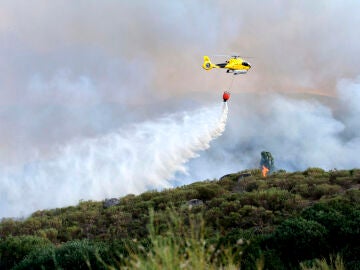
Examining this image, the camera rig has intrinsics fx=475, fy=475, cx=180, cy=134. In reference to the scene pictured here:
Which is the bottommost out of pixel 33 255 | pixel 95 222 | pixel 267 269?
pixel 267 269

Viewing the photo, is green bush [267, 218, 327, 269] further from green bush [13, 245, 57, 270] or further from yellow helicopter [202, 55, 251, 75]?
yellow helicopter [202, 55, 251, 75]

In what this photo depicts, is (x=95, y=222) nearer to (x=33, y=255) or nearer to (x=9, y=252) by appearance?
(x=9, y=252)

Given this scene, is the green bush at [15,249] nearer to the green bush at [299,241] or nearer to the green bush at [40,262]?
the green bush at [40,262]

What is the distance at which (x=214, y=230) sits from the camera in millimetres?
19750

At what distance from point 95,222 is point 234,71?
17292mm

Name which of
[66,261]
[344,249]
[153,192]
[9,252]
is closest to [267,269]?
[344,249]

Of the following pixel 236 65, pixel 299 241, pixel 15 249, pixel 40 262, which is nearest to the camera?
pixel 40 262

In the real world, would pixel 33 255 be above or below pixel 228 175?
below

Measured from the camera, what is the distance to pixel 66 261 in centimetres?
1381

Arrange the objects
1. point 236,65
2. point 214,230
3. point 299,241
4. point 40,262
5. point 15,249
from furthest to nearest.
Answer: point 236,65, point 214,230, point 15,249, point 299,241, point 40,262

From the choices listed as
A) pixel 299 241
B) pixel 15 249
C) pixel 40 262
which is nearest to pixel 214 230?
pixel 299 241

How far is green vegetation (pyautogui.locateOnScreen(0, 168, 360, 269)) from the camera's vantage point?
8391 millimetres

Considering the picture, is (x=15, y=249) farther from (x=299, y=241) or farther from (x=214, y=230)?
(x=299, y=241)

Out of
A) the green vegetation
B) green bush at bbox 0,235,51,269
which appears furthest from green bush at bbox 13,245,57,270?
green bush at bbox 0,235,51,269
